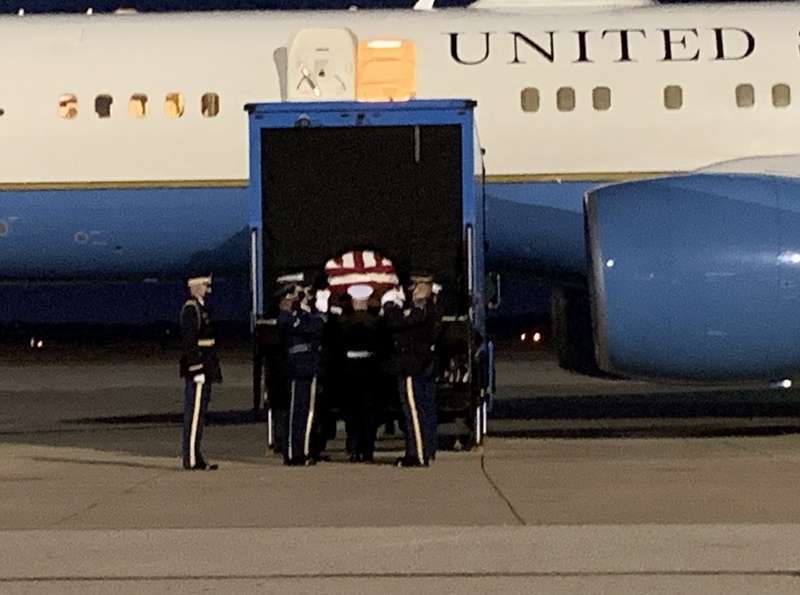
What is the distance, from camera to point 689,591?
34.3 ft

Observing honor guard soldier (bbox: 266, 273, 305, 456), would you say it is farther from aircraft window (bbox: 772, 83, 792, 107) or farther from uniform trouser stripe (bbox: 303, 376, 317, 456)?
aircraft window (bbox: 772, 83, 792, 107)

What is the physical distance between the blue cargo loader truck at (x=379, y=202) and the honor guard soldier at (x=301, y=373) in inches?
31.3

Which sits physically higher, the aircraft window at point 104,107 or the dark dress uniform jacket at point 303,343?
the aircraft window at point 104,107

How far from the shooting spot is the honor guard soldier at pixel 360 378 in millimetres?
17453

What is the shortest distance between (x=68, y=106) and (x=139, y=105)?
68 cm

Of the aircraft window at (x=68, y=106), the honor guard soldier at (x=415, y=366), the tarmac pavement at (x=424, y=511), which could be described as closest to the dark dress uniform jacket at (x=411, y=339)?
the honor guard soldier at (x=415, y=366)

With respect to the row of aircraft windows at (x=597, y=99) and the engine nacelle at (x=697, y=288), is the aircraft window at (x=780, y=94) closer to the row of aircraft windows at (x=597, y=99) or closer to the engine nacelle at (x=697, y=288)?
the row of aircraft windows at (x=597, y=99)

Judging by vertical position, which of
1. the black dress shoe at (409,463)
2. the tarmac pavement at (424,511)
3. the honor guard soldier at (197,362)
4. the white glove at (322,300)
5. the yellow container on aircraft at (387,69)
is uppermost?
the yellow container on aircraft at (387,69)

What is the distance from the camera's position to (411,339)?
16844mm

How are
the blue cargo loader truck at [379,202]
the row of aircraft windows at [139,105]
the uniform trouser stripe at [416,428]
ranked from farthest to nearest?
the row of aircraft windows at [139,105] < the blue cargo loader truck at [379,202] < the uniform trouser stripe at [416,428]

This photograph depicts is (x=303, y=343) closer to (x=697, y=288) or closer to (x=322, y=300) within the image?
(x=322, y=300)

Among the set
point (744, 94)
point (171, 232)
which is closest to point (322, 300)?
point (171, 232)

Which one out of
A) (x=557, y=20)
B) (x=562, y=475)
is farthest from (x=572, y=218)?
(x=562, y=475)

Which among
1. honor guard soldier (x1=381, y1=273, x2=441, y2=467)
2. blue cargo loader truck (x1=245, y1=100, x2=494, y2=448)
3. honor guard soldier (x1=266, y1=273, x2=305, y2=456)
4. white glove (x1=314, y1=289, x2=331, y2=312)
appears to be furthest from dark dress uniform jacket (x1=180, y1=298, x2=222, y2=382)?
honor guard soldier (x1=381, y1=273, x2=441, y2=467)
